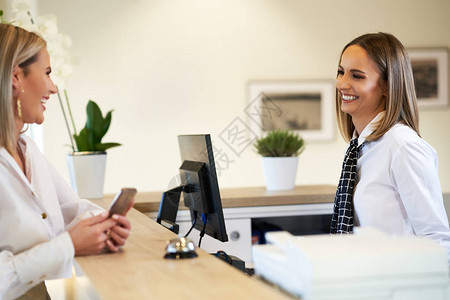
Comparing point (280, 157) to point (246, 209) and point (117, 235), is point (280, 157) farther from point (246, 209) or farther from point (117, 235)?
point (117, 235)

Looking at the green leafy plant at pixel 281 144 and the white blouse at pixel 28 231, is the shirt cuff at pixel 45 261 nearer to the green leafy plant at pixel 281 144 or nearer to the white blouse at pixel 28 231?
the white blouse at pixel 28 231

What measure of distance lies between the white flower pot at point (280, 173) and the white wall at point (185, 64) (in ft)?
6.38

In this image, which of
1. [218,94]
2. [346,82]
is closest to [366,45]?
[346,82]

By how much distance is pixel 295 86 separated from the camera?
549 cm

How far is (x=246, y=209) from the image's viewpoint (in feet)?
10.3

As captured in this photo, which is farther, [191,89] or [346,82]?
[191,89]

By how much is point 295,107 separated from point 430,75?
4.74ft

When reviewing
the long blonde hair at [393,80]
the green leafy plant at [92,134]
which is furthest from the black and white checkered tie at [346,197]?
the green leafy plant at [92,134]

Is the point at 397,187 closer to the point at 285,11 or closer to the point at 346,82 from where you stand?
the point at 346,82

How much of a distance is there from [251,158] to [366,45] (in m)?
3.15

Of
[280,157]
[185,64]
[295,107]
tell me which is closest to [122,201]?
[280,157]

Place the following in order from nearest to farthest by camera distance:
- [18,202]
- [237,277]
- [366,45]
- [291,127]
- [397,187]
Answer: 1. [237,277]
2. [18,202]
3. [397,187]
4. [366,45]
5. [291,127]

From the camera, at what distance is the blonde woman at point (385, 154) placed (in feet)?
6.88

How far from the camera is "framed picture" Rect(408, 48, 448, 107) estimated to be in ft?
18.7
